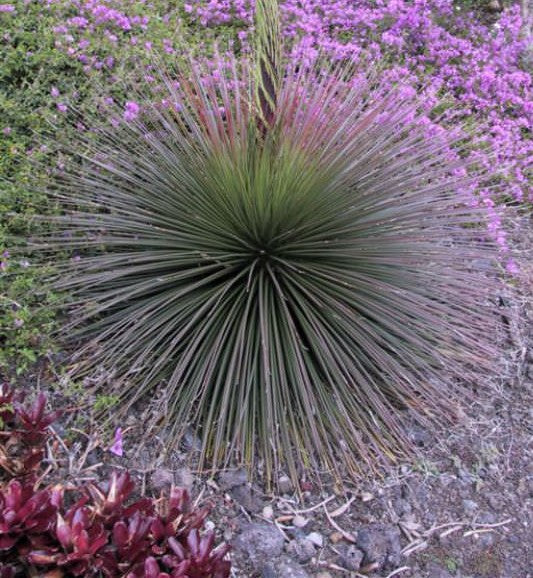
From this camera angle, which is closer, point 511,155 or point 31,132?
point 31,132

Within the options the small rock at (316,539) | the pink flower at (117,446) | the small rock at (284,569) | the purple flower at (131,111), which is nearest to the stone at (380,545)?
the small rock at (316,539)

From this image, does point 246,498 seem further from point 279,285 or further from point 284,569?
point 279,285

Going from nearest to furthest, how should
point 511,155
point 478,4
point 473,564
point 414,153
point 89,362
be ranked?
point 473,564
point 89,362
point 414,153
point 511,155
point 478,4

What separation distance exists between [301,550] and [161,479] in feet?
1.84

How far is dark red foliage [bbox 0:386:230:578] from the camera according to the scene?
1.70 meters

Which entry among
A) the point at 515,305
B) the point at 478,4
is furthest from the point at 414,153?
the point at 478,4

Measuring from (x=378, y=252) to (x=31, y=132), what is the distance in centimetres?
196

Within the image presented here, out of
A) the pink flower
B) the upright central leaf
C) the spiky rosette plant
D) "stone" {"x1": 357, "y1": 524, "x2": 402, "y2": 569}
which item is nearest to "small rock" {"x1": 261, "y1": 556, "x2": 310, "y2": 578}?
"stone" {"x1": 357, "y1": 524, "x2": 402, "y2": 569}

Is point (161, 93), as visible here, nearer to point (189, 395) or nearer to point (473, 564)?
point (189, 395)

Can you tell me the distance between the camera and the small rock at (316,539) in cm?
225

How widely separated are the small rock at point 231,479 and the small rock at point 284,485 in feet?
0.47

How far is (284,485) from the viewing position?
7.88 feet

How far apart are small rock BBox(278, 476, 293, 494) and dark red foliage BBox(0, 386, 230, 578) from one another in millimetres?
495

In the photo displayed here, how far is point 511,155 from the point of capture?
4.23m
